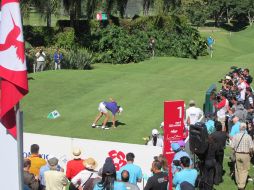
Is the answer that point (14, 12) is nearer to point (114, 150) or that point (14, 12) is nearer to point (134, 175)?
point (134, 175)

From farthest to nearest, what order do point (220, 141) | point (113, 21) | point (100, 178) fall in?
point (113, 21) < point (220, 141) < point (100, 178)

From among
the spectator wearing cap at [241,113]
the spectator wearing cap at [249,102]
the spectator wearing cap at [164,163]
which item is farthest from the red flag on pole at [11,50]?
the spectator wearing cap at [249,102]

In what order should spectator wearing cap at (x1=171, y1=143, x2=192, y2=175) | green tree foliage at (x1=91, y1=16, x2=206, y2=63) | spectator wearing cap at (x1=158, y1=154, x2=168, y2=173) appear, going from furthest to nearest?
green tree foliage at (x1=91, y1=16, x2=206, y2=63) < spectator wearing cap at (x1=171, y1=143, x2=192, y2=175) < spectator wearing cap at (x1=158, y1=154, x2=168, y2=173)

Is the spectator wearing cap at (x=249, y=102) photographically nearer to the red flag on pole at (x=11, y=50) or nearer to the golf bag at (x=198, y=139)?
the golf bag at (x=198, y=139)

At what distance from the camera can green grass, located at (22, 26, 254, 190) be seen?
20.3 m

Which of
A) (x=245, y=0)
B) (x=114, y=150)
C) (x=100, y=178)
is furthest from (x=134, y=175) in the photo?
(x=245, y=0)

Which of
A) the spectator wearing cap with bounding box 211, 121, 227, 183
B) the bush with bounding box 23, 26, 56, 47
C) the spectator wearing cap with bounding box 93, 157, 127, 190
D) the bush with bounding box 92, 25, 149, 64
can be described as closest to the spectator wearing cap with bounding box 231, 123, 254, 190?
the spectator wearing cap with bounding box 211, 121, 227, 183

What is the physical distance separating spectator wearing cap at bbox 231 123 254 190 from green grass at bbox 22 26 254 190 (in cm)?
50

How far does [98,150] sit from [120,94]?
12506mm

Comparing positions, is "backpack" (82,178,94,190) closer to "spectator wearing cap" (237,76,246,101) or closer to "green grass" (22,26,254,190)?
"green grass" (22,26,254,190)

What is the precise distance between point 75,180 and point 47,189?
64 centimetres

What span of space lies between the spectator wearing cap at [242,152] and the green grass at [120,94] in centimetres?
50

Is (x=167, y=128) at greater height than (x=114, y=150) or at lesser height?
greater

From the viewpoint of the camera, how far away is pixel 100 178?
9.20 meters
